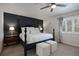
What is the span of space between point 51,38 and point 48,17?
1.24 meters

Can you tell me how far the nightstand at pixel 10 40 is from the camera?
3127mm

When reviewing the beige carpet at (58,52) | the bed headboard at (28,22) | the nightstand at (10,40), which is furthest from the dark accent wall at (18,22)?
the beige carpet at (58,52)

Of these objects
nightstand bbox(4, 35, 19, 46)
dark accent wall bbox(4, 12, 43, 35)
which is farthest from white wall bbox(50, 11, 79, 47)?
nightstand bbox(4, 35, 19, 46)

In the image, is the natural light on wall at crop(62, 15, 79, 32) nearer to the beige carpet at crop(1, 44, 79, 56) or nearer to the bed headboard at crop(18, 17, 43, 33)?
the beige carpet at crop(1, 44, 79, 56)

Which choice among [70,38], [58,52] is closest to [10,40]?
[58,52]

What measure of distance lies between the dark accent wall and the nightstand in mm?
263

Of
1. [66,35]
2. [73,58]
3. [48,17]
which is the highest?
[48,17]

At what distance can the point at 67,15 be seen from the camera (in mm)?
2461

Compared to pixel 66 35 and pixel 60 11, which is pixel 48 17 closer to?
pixel 60 11

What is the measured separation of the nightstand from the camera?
10.3 feet

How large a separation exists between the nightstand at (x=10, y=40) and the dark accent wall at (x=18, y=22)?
263 millimetres

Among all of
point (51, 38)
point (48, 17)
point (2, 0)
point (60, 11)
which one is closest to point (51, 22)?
point (48, 17)

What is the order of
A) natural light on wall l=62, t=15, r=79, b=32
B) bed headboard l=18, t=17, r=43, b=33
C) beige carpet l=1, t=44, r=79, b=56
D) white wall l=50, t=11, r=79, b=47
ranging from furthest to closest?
bed headboard l=18, t=17, r=43, b=33 < white wall l=50, t=11, r=79, b=47 < natural light on wall l=62, t=15, r=79, b=32 < beige carpet l=1, t=44, r=79, b=56

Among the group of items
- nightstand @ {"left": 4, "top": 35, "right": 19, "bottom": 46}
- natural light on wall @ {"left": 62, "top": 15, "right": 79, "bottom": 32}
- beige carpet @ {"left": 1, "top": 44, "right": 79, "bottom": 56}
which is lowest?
beige carpet @ {"left": 1, "top": 44, "right": 79, "bottom": 56}
